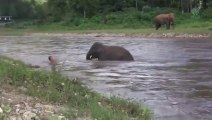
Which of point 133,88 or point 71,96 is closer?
point 71,96

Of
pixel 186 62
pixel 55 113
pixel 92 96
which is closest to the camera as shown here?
pixel 55 113

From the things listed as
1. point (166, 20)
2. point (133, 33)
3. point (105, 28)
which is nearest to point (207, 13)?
point (166, 20)

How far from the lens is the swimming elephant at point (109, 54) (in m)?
21.6

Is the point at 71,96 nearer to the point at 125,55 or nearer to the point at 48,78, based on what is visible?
the point at 48,78

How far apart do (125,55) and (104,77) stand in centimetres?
573

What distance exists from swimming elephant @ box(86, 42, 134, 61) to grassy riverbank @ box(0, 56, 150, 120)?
1012 cm

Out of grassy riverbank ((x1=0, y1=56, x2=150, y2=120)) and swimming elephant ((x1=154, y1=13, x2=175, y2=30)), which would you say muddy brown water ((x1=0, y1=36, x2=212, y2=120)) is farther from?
swimming elephant ((x1=154, y1=13, x2=175, y2=30))

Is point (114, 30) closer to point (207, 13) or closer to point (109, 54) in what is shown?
point (207, 13)

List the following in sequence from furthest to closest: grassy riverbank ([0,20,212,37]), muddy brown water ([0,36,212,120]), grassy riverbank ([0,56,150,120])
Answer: grassy riverbank ([0,20,212,37]) < muddy brown water ([0,36,212,120]) < grassy riverbank ([0,56,150,120])

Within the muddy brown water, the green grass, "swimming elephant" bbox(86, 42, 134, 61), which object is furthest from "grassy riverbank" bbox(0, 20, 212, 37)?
"swimming elephant" bbox(86, 42, 134, 61)

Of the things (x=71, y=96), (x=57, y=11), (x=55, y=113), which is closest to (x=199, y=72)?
(x=71, y=96)

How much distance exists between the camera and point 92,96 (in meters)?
10.3

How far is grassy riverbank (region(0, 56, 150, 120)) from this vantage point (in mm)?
8352

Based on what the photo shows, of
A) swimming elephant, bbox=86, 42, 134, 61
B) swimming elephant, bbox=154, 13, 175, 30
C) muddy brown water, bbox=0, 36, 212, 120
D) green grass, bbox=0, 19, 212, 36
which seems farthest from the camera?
swimming elephant, bbox=154, 13, 175, 30
